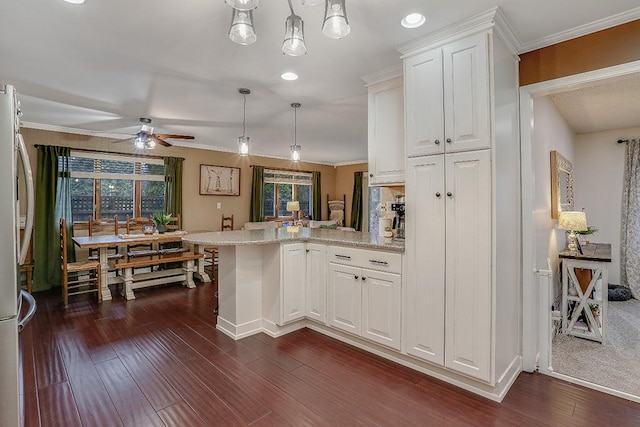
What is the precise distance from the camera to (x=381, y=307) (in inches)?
102

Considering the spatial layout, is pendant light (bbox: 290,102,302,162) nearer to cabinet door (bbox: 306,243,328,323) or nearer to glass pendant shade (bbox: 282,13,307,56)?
cabinet door (bbox: 306,243,328,323)

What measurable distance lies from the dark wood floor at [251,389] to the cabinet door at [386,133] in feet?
5.09

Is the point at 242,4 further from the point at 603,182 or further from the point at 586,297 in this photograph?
the point at 603,182

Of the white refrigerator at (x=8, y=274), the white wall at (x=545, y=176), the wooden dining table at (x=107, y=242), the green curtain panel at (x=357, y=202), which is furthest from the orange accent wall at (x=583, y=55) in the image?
the green curtain panel at (x=357, y=202)

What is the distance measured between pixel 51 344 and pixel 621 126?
286 inches

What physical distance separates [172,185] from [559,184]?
19.4ft

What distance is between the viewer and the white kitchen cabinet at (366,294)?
2510 millimetres

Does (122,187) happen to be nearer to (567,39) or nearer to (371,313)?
(371,313)

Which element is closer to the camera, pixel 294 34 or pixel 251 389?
pixel 294 34

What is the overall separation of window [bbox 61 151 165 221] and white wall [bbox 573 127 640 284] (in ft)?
23.1

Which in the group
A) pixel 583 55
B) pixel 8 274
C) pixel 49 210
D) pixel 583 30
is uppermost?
pixel 583 30

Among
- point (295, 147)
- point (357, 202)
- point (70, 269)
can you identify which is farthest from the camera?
point (357, 202)

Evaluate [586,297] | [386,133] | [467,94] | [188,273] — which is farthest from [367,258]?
[188,273]

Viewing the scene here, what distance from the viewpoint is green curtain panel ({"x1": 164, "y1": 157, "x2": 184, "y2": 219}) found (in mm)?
5988
